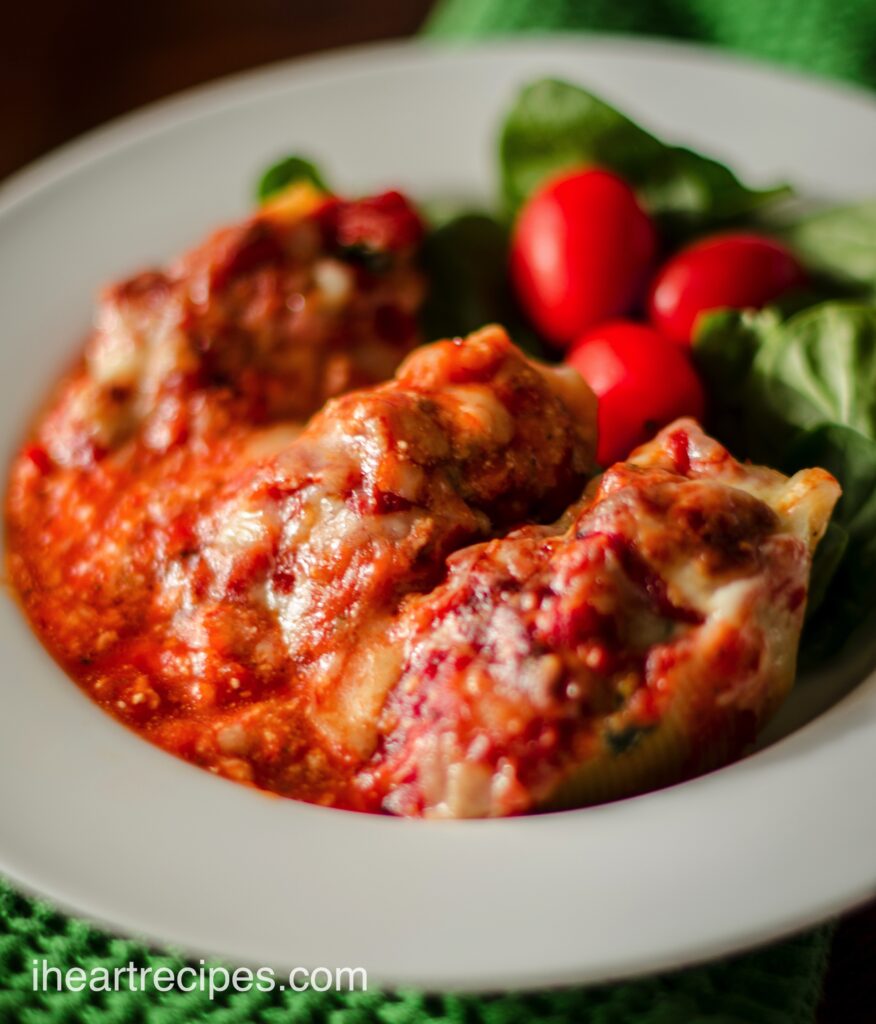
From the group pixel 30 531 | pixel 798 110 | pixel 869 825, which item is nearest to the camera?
pixel 869 825

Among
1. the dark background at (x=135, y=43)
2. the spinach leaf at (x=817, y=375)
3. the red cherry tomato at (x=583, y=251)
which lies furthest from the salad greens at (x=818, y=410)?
the dark background at (x=135, y=43)

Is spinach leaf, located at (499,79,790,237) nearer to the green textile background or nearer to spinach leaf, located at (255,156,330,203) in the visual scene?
spinach leaf, located at (255,156,330,203)

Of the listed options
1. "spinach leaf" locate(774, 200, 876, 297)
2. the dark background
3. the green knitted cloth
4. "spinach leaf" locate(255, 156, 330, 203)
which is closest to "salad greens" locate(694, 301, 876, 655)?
"spinach leaf" locate(774, 200, 876, 297)

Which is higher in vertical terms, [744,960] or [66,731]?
[66,731]

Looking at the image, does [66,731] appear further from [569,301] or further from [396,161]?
[396,161]

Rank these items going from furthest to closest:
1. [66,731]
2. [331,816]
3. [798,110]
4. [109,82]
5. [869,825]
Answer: [109,82] < [798,110] < [66,731] < [331,816] < [869,825]

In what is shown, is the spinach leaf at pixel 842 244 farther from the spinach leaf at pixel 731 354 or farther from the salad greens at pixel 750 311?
the spinach leaf at pixel 731 354

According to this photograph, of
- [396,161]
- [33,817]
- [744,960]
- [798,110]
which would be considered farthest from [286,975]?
[798,110]
